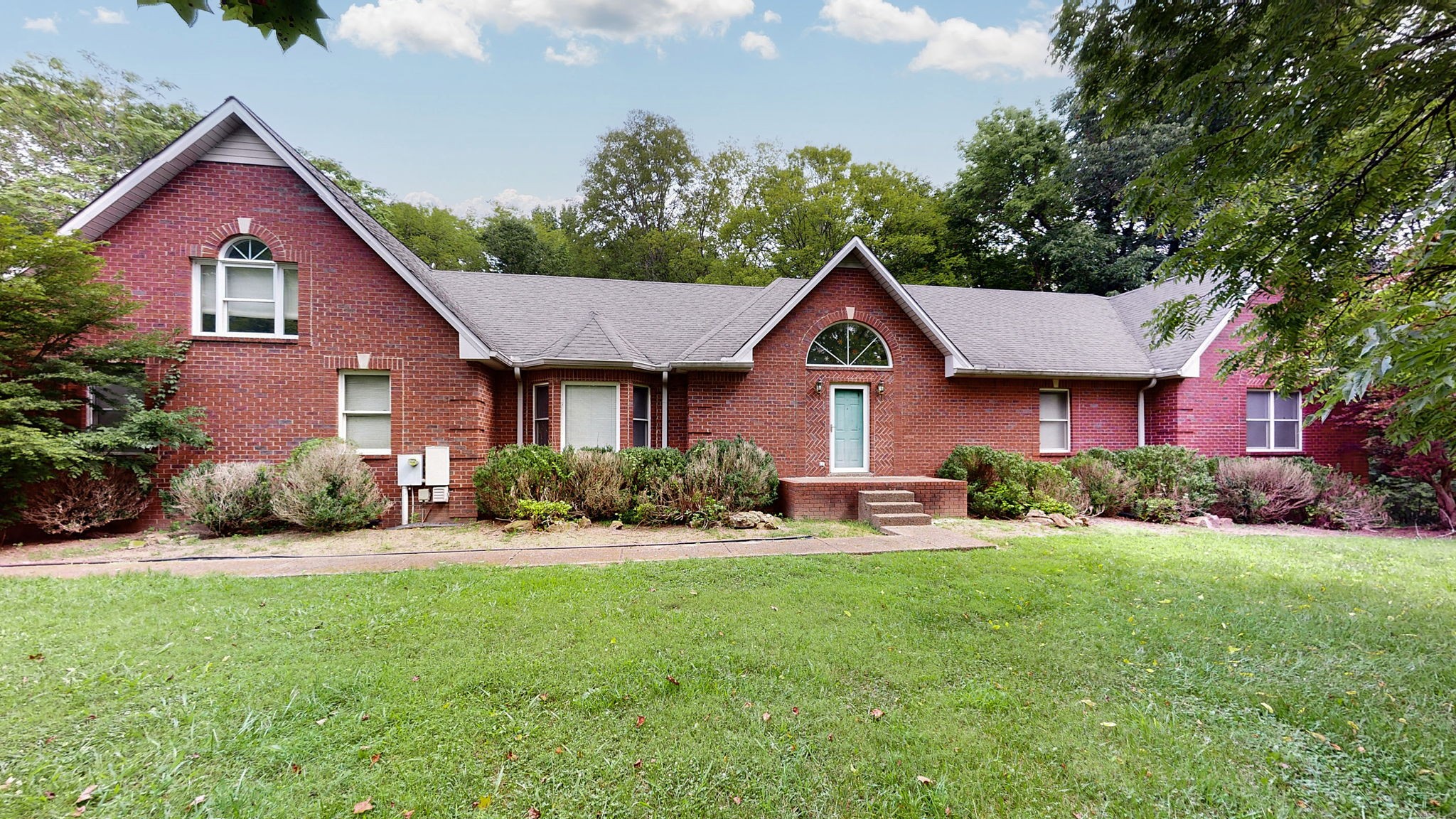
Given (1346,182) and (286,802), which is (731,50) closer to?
(1346,182)

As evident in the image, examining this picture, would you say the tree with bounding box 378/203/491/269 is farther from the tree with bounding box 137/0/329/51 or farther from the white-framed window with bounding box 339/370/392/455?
the tree with bounding box 137/0/329/51

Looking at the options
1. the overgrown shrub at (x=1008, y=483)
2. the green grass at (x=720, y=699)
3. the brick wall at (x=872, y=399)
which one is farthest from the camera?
the brick wall at (x=872, y=399)

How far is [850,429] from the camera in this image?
40.7 feet

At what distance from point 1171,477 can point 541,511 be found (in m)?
13.2

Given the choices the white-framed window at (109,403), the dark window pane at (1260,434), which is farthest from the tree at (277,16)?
the dark window pane at (1260,434)

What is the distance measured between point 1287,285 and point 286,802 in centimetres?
790

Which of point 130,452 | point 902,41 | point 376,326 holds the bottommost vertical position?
point 130,452

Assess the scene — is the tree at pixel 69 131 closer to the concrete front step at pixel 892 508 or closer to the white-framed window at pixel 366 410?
the white-framed window at pixel 366 410

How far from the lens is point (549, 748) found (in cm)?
285

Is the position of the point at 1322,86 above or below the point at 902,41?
below

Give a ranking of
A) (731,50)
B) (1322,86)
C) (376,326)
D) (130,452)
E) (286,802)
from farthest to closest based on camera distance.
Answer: (731,50) < (376,326) < (130,452) < (1322,86) < (286,802)

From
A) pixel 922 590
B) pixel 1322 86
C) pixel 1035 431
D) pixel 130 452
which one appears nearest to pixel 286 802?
pixel 922 590

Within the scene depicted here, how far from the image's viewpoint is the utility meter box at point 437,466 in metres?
9.66

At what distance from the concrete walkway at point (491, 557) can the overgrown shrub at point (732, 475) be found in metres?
1.78
